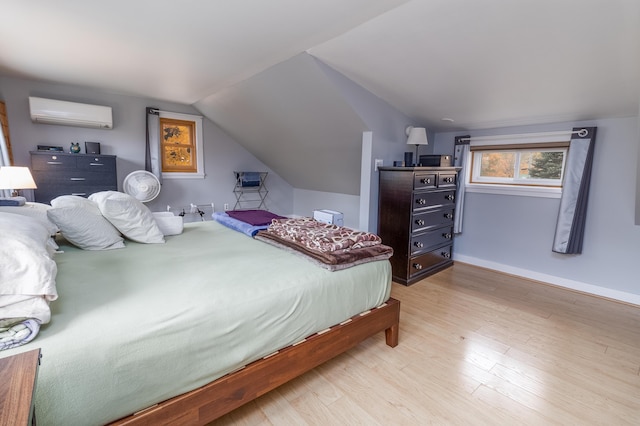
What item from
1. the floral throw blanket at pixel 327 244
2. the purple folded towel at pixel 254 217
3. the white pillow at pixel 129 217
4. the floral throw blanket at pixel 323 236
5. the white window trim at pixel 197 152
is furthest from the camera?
the white window trim at pixel 197 152

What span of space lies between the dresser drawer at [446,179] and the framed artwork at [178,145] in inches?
146

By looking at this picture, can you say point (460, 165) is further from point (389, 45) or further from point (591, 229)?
point (389, 45)

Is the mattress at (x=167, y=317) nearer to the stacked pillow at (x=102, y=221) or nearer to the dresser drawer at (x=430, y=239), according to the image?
the stacked pillow at (x=102, y=221)

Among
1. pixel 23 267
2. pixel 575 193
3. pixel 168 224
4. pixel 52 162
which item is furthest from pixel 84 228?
pixel 575 193

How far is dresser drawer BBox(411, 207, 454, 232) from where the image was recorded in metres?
3.10

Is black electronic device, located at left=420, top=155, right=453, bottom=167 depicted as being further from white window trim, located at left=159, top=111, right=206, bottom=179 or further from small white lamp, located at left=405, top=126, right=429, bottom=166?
white window trim, located at left=159, top=111, right=206, bottom=179

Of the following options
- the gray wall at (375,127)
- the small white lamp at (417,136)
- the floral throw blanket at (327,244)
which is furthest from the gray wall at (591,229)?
the floral throw blanket at (327,244)

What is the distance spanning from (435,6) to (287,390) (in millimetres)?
2451

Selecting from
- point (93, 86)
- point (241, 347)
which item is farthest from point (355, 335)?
point (93, 86)

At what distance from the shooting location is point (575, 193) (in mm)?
2928

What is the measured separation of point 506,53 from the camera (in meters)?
2.12

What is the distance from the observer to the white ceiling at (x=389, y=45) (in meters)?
1.82

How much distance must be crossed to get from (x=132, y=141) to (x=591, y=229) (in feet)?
18.4

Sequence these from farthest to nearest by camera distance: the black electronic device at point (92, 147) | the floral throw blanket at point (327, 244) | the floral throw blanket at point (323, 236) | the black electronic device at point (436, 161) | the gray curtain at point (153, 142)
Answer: the gray curtain at point (153, 142), the black electronic device at point (92, 147), the black electronic device at point (436, 161), the floral throw blanket at point (323, 236), the floral throw blanket at point (327, 244)
